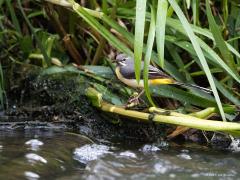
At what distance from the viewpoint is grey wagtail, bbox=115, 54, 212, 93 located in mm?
3412

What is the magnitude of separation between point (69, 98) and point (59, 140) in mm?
446

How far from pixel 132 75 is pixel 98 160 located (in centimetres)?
68

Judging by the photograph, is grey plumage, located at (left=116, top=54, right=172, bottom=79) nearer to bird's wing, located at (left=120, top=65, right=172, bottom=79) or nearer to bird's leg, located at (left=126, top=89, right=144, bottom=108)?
bird's wing, located at (left=120, top=65, right=172, bottom=79)

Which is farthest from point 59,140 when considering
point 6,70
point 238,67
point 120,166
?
point 238,67

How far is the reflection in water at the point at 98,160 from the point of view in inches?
110

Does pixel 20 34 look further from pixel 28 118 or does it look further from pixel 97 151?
pixel 97 151

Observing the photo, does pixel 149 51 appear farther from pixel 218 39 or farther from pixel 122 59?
pixel 122 59

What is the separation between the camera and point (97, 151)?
3.19 meters

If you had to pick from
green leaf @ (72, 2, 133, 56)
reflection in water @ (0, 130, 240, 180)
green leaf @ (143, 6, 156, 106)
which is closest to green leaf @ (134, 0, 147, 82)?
green leaf @ (143, 6, 156, 106)

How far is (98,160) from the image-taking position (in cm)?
305

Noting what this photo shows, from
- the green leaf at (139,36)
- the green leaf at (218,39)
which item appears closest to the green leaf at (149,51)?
the green leaf at (139,36)

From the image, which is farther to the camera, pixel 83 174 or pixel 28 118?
pixel 28 118

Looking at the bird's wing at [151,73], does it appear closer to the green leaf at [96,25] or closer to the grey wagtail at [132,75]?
the grey wagtail at [132,75]

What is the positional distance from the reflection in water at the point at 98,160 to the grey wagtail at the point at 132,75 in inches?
14.4
